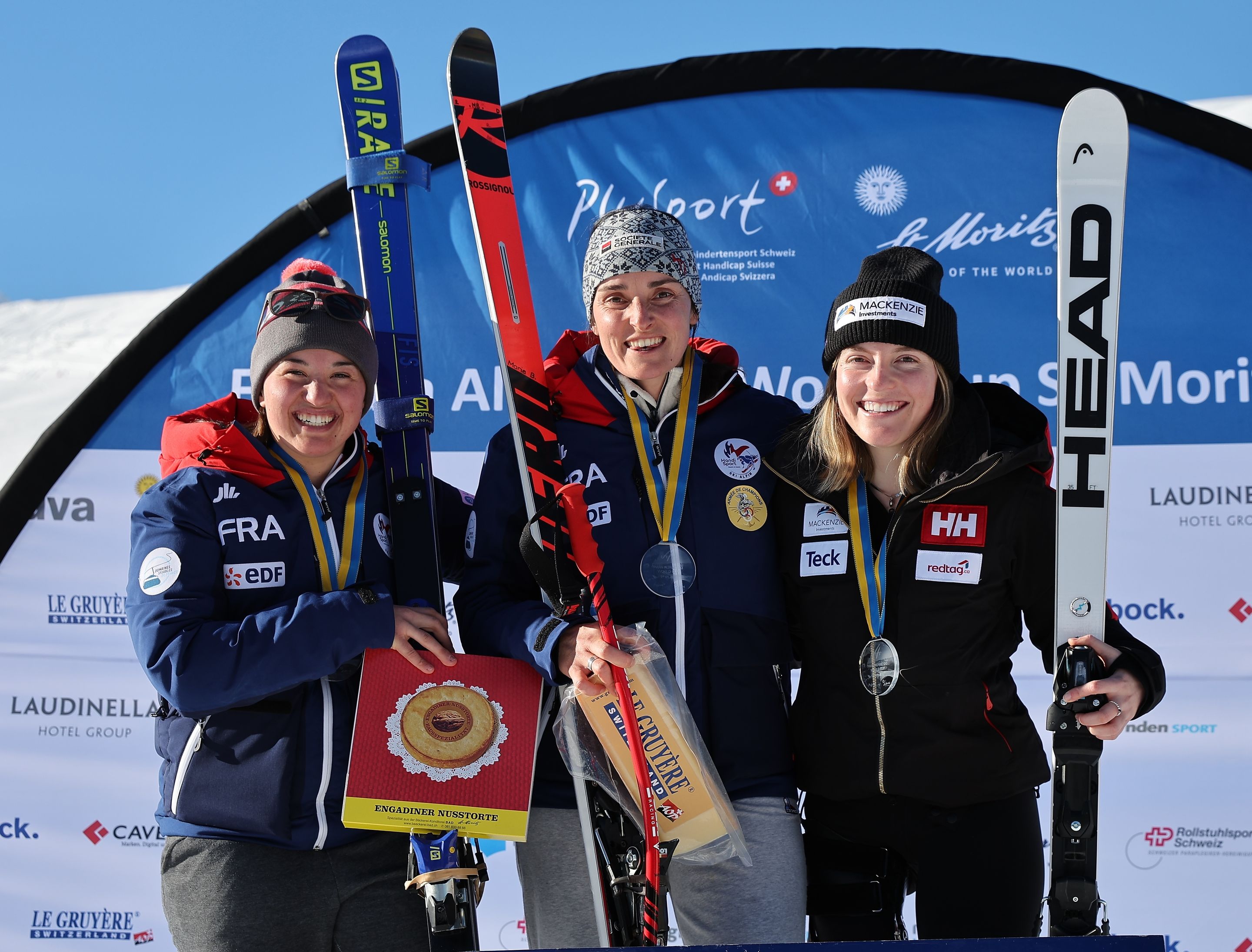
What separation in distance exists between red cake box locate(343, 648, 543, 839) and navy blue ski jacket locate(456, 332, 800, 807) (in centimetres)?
8

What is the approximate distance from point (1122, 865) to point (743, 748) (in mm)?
2245

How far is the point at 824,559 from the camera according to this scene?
1821 mm

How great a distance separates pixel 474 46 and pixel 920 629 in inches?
64.0

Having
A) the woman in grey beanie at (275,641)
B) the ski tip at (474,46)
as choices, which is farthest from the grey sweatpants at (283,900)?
the ski tip at (474,46)

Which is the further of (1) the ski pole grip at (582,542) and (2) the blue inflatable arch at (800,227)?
(2) the blue inflatable arch at (800,227)

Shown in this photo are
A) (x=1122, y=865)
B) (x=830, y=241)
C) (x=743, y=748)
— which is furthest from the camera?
(x=830, y=241)

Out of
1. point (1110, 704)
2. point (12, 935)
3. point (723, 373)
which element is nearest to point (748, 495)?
point (723, 373)

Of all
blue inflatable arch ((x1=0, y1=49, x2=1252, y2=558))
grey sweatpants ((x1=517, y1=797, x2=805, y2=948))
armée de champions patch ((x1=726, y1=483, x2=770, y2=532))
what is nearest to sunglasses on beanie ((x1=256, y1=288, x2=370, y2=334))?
armée de champions patch ((x1=726, y1=483, x2=770, y2=532))

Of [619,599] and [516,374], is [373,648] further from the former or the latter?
[516,374]

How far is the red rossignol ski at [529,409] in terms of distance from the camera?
1782mm

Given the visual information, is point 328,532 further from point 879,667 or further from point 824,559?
point 879,667

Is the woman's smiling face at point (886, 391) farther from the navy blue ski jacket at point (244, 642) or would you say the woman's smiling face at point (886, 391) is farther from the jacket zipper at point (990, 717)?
the navy blue ski jacket at point (244, 642)

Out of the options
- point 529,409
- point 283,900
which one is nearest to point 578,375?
point 529,409

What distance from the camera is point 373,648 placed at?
1.77 metres
